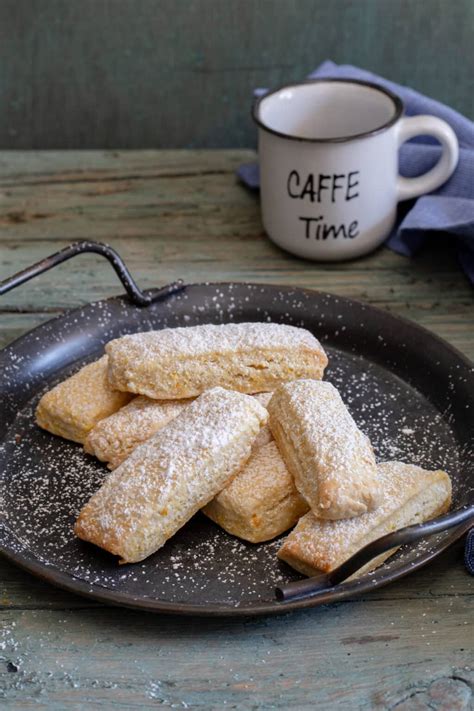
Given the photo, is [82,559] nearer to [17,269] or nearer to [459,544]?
[459,544]

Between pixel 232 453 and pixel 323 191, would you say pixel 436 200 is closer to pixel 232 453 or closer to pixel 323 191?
pixel 323 191

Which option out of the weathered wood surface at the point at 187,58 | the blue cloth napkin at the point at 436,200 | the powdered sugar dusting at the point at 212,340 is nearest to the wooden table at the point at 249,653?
the powdered sugar dusting at the point at 212,340

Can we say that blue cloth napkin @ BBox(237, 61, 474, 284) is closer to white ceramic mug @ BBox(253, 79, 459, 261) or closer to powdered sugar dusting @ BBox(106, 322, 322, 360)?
white ceramic mug @ BBox(253, 79, 459, 261)

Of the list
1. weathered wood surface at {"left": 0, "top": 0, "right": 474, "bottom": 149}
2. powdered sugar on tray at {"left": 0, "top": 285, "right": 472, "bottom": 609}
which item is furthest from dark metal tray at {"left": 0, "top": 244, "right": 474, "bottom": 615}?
weathered wood surface at {"left": 0, "top": 0, "right": 474, "bottom": 149}

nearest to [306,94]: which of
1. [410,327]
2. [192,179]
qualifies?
[192,179]

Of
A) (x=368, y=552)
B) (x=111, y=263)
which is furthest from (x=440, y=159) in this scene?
(x=368, y=552)

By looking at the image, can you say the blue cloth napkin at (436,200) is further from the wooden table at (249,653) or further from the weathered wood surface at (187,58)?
the wooden table at (249,653)
